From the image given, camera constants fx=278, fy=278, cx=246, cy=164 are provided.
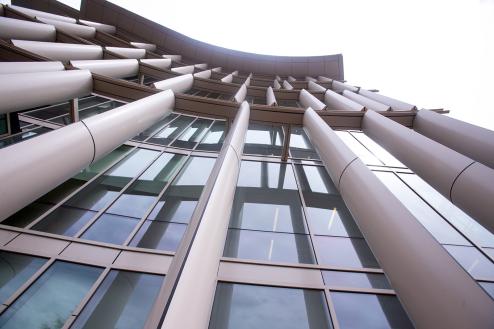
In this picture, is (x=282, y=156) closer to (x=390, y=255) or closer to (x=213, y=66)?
(x=390, y=255)

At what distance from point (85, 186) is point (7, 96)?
287 centimetres

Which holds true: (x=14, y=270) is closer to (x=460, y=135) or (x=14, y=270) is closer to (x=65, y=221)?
(x=65, y=221)

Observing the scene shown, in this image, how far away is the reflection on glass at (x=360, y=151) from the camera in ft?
35.9

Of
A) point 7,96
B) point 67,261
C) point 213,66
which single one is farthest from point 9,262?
point 213,66

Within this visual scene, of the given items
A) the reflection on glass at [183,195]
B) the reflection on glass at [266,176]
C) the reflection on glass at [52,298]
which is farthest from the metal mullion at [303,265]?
the reflection on glass at [266,176]

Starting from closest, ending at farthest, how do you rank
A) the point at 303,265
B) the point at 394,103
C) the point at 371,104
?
the point at 303,265
the point at 371,104
the point at 394,103

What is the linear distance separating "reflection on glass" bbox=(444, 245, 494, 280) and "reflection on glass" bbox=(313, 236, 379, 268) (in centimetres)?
221

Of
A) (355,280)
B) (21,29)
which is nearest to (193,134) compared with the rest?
(355,280)

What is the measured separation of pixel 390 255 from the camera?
4.21 m

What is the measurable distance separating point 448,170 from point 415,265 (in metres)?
3.37

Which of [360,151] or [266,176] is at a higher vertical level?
[360,151]

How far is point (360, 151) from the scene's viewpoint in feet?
39.0

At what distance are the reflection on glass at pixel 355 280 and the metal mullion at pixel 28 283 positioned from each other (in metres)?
5.50

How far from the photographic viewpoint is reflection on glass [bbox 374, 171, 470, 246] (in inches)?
286
